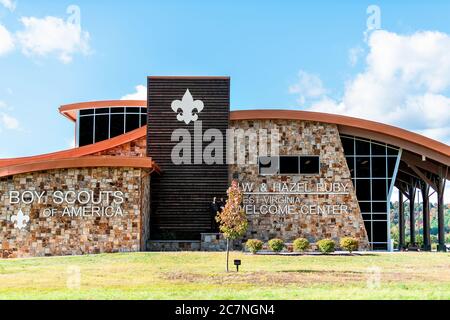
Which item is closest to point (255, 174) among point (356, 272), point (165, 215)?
point (165, 215)

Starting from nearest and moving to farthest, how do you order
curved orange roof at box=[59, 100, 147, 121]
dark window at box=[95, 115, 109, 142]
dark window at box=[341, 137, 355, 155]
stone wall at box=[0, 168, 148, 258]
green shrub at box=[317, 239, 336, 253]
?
green shrub at box=[317, 239, 336, 253] < stone wall at box=[0, 168, 148, 258] < dark window at box=[341, 137, 355, 155] < curved orange roof at box=[59, 100, 147, 121] < dark window at box=[95, 115, 109, 142]

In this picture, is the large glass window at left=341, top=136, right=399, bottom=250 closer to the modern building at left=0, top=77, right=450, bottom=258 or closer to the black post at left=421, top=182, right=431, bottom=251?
the modern building at left=0, top=77, right=450, bottom=258

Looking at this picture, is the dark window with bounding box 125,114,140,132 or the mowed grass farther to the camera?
the dark window with bounding box 125,114,140,132

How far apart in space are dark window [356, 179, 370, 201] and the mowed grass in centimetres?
596

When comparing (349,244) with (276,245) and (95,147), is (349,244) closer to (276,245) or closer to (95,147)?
(276,245)

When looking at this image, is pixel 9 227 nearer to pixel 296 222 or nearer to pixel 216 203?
pixel 216 203

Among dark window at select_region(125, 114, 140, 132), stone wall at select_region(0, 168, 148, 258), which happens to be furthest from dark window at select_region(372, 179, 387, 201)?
dark window at select_region(125, 114, 140, 132)

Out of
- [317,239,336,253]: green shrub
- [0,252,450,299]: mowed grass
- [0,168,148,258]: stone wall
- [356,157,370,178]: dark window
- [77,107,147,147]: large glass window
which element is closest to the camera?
[0,252,450,299]: mowed grass

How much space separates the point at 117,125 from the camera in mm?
42375

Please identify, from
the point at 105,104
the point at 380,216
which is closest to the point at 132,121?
the point at 105,104

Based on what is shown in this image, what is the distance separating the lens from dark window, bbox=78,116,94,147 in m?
42.6

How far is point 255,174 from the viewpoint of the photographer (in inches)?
1421

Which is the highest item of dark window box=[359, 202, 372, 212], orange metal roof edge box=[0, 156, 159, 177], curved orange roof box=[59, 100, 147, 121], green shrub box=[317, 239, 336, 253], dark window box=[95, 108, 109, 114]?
curved orange roof box=[59, 100, 147, 121]

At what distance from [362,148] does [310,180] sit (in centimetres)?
330
